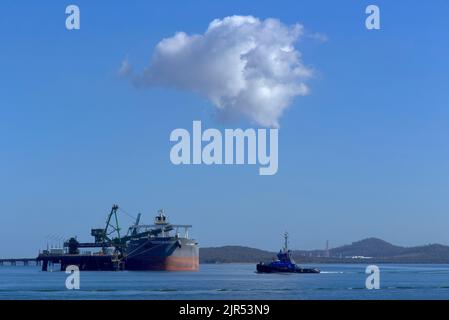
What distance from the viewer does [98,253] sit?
6422 inches

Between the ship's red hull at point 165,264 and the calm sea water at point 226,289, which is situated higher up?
the ship's red hull at point 165,264
